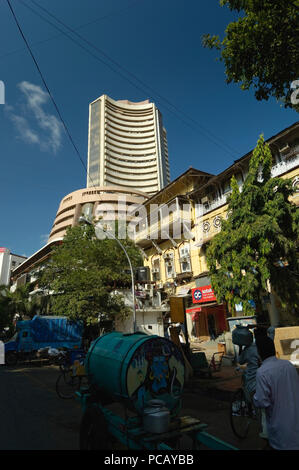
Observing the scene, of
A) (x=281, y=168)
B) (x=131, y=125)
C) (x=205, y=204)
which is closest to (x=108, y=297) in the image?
(x=205, y=204)

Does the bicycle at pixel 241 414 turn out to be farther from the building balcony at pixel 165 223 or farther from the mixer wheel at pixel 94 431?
the building balcony at pixel 165 223

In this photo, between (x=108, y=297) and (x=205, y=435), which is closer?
(x=205, y=435)

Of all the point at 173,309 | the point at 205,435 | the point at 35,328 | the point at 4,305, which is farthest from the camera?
the point at 4,305

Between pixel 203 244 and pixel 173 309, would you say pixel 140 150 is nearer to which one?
pixel 203 244

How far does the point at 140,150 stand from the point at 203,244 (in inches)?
3697

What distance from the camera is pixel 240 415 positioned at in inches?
201

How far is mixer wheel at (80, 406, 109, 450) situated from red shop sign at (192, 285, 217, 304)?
16602mm

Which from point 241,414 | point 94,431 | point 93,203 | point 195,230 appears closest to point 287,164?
point 195,230

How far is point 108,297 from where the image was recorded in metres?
21.7

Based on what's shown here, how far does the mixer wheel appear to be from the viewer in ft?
12.9

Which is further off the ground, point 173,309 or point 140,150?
point 140,150

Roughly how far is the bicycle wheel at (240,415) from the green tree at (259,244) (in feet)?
25.3

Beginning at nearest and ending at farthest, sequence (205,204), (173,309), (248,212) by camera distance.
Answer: (173,309) → (248,212) → (205,204)

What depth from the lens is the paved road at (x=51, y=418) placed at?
4.89 metres
